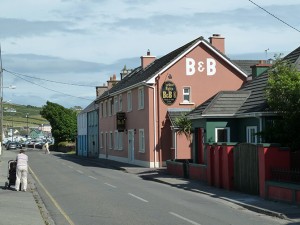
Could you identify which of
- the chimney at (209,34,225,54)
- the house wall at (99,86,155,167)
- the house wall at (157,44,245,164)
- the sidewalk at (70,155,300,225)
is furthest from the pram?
the chimney at (209,34,225,54)

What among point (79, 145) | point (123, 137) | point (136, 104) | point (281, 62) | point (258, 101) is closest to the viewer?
point (281, 62)

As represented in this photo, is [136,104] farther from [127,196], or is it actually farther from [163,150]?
[127,196]

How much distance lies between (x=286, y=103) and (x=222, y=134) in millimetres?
7348

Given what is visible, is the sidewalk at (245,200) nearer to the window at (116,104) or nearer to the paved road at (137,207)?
the paved road at (137,207)

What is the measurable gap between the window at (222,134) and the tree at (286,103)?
6.08 m

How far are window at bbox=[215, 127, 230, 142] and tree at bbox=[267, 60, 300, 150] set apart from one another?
6078mm

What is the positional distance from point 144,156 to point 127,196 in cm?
1877

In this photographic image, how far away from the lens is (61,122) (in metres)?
87.2

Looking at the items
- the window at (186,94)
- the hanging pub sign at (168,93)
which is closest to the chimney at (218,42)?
the window at (186,94)

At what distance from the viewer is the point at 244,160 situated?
63.4 ft

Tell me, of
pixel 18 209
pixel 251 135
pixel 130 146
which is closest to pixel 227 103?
pixel 251 135

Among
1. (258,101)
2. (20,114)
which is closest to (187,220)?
(258,101)

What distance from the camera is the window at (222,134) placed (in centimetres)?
2597

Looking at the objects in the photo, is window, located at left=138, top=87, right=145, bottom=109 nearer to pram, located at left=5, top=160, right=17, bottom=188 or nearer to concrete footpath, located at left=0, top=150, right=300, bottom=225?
concrete footpath, located at left=0, top=150, right=300, bottom=225
